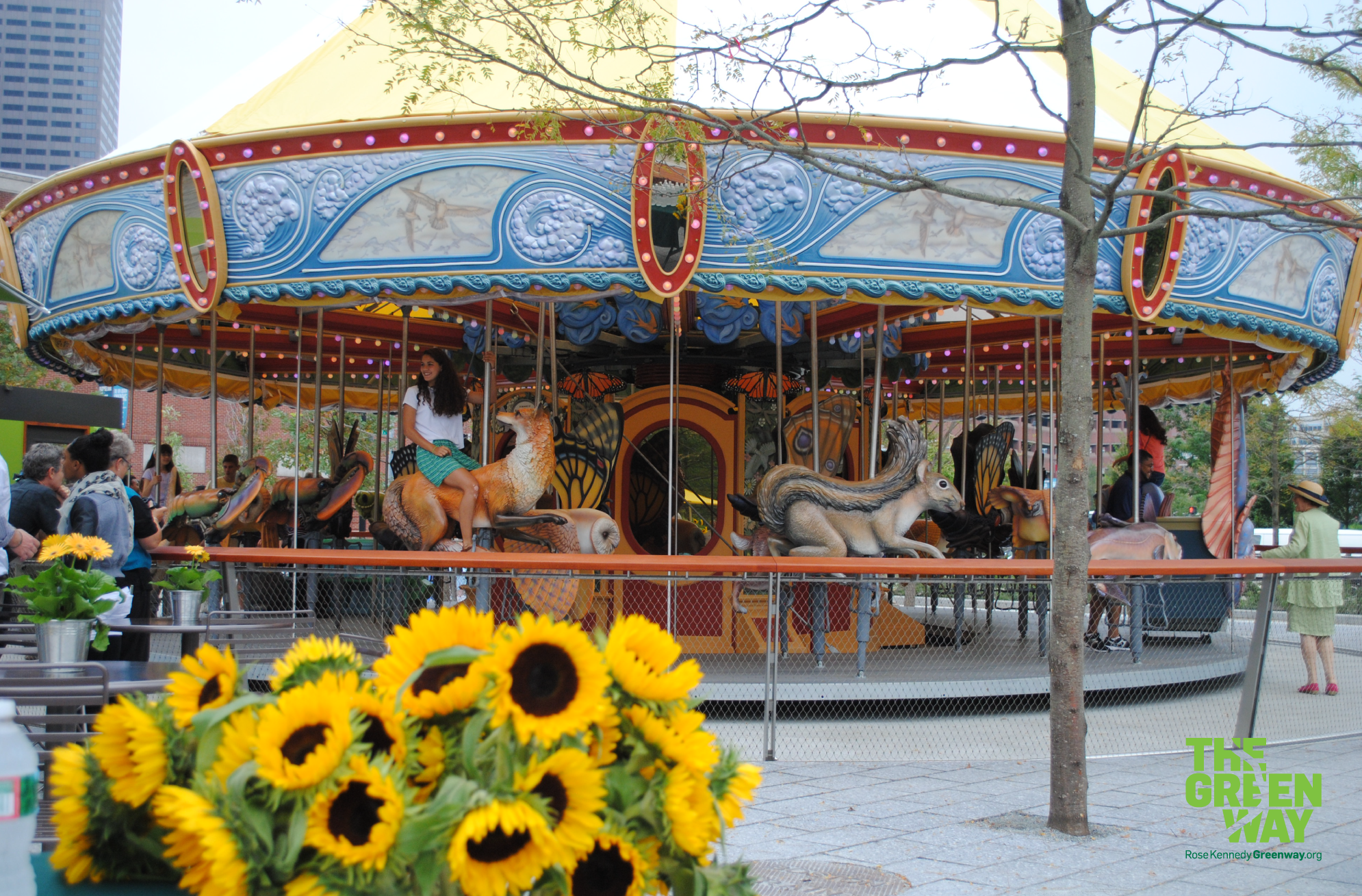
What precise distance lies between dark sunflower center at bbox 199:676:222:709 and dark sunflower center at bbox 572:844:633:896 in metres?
0.54

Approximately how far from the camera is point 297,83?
919cm

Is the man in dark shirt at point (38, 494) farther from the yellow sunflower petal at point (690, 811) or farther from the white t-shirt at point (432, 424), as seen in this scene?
the yellow sunflower petal at point (690, 811)

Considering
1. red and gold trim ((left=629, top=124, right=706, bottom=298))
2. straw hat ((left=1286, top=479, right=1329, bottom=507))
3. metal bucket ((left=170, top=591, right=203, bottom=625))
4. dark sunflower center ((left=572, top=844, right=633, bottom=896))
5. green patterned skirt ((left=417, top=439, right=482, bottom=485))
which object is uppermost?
red and gold trim ((left=629, top=124, right=706, bottom=298))

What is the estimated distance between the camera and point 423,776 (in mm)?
1426

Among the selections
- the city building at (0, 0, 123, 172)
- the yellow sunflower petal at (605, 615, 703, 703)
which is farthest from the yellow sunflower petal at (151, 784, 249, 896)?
the city building at (0, 0, 123, 172)

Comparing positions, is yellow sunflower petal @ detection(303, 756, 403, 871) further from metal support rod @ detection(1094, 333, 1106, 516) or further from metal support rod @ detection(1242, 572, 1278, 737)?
metal support rod @ detection(1094, 333, 1106, 516)

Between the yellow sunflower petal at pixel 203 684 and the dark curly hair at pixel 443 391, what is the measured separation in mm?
7798

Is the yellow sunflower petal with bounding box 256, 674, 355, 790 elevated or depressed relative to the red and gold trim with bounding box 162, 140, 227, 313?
depressed

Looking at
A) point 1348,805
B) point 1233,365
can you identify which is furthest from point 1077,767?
point 1233,365

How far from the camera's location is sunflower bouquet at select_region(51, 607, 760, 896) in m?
1.34

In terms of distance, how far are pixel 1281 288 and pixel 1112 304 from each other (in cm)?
186

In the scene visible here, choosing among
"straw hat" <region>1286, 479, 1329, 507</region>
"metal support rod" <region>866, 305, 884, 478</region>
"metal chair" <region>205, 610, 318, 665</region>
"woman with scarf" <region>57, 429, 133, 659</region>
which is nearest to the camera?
"metal chair" <region>205, 610, 318, 665</region>

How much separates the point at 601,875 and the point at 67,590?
3.33m

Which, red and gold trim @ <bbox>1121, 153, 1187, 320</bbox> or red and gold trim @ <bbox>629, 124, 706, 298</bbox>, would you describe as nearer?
red and gold trim @ <bbox>629, 124, 706, 298</bbox>
